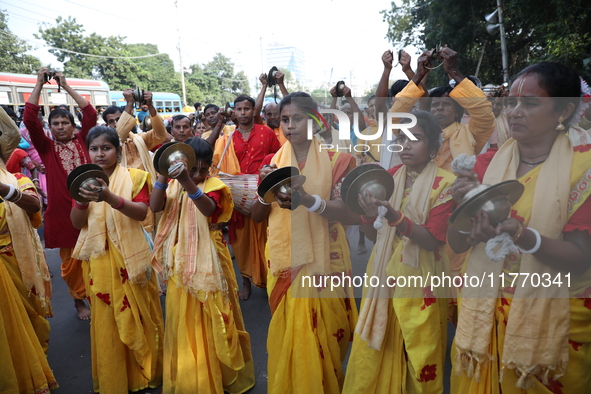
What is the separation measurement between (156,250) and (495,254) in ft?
7.00

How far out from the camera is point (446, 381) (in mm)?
2996

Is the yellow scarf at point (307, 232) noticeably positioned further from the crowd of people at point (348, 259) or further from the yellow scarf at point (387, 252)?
the yellow scarf at point (387, 252)

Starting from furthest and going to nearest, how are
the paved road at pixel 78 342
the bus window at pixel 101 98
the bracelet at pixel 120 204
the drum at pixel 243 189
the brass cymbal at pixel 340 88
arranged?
the bus window at pixel 101 98, the brass cymbal at pixel 340 88, the drum at pixel 243 189, the paved road at pixel 78 342, the bracelet at pixel 120 204

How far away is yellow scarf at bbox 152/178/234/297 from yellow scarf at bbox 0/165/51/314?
0.97 metres

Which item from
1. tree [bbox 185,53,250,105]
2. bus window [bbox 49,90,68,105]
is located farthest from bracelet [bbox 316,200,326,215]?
tree [bbox 185,53,250,105]

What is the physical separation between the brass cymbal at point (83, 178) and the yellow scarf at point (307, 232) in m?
1.08

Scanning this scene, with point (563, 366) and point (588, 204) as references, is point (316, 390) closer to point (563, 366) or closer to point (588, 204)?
point (563, 366)

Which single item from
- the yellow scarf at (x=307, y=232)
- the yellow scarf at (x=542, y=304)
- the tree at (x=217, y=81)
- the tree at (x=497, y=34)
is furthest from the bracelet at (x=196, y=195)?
the tree at (x=217, y=81)

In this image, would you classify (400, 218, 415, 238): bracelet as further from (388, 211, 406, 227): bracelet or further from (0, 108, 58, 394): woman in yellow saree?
(0, 108, 58, 394): woman in yellow saree

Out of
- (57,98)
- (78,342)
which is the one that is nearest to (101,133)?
(78,342)

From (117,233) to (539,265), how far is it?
2489 mm

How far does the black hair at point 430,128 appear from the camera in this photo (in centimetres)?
212

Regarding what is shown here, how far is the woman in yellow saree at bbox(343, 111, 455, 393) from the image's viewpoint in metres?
2.03

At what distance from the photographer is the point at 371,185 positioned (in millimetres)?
1891
